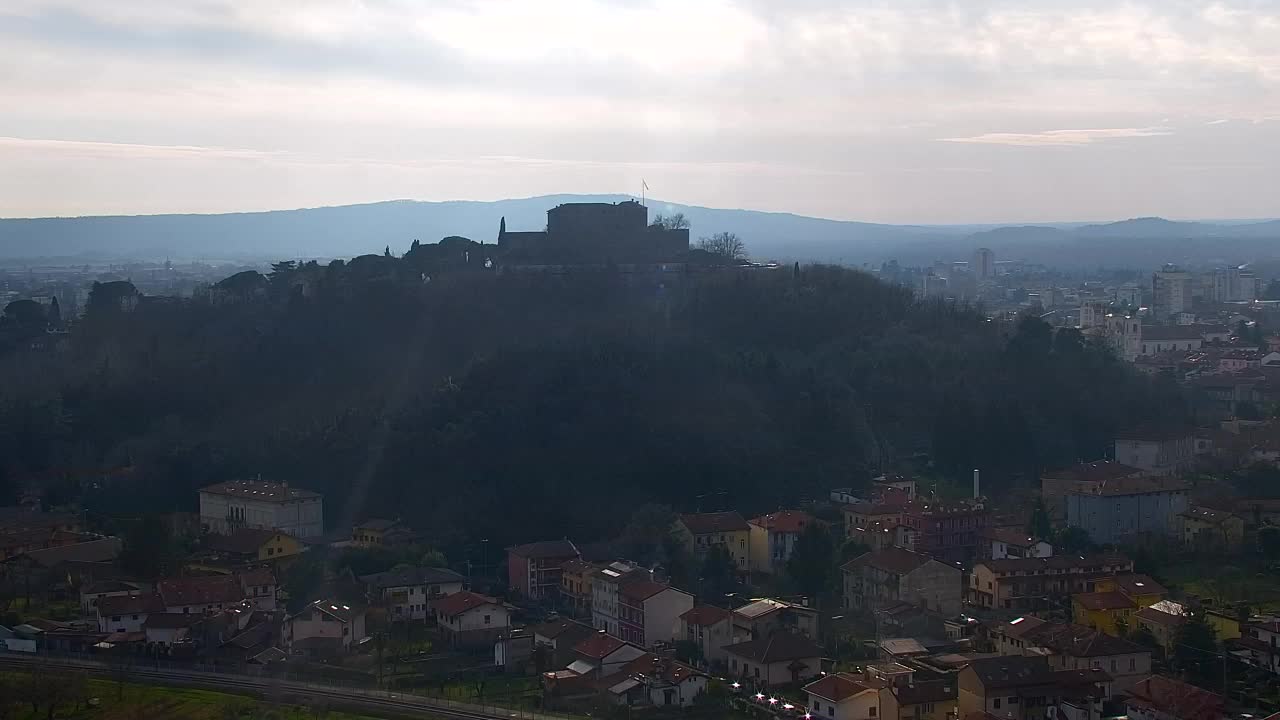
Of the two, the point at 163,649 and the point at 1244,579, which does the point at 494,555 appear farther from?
the point at 1244,579

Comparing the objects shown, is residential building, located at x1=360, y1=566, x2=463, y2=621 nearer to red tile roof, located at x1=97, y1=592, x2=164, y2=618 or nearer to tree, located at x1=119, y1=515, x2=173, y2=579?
red tile roof, located at x1=97, y1=592, x2=164, y2=618

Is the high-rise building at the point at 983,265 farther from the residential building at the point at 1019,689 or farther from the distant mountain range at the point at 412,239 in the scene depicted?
the residential building at the point at 1019,689

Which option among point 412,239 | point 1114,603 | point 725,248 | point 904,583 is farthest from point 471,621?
point 412,239

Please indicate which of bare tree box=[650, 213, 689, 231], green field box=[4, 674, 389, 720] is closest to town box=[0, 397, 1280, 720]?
green field box=[4, 674, 389, 720]

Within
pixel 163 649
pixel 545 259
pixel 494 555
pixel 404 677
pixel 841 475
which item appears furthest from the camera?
pixel 545 259

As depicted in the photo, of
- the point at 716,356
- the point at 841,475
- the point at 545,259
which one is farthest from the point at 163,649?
the point at 545,259

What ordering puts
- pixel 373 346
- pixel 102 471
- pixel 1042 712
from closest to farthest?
1. pixel 1042 712
2. pixel 102 471
3. pixel 373 346

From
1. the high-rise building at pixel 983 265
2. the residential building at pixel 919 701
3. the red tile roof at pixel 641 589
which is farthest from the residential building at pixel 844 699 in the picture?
the high-rise building at pixel 983 265

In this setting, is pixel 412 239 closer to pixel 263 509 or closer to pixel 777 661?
pixel 263 509
